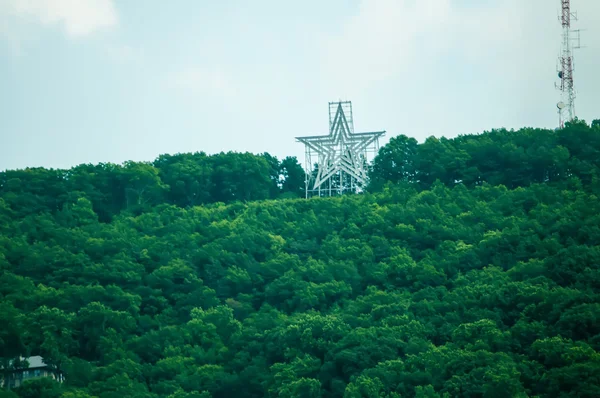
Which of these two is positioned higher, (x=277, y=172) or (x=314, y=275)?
(x=277, y=172)

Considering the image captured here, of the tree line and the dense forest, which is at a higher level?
the tree line

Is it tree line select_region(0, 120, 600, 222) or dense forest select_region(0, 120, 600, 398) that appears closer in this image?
dense forest select_region(0, 120, 600, 398)

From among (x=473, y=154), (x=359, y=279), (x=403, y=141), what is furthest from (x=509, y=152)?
Answer: (x=359, y=279)

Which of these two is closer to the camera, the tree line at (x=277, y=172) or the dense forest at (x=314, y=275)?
the dense forest at (x=314, y=275)

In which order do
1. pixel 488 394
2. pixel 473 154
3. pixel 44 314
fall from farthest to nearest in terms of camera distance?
1. pixel 473 154
2. pixel 44 314
3. pixel 488 394

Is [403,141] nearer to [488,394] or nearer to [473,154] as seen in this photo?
[473,154]

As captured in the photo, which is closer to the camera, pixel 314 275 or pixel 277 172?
pixel 314 275

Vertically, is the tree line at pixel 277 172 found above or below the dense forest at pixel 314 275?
above

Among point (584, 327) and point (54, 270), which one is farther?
point (54, 270)
